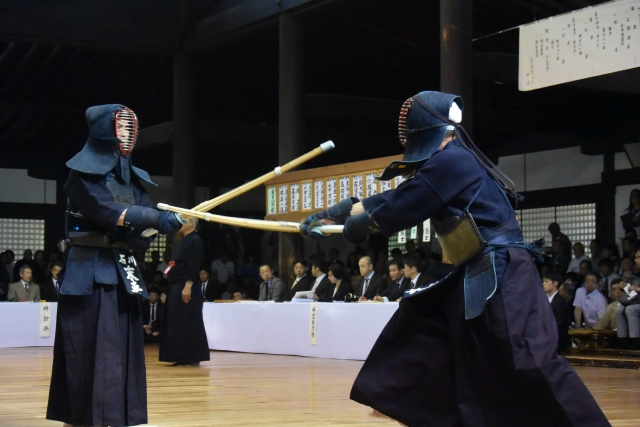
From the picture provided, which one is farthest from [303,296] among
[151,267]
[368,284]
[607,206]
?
[151,267]

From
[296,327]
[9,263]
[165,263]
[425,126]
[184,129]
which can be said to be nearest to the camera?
[425,126]

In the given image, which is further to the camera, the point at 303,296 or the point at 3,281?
the point at 3,281

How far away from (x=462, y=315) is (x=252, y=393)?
2.43 meters

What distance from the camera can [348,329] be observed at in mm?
6977

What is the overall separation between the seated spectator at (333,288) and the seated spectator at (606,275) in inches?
92.5

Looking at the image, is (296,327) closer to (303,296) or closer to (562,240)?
(303,296)

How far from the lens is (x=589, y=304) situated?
806 cm

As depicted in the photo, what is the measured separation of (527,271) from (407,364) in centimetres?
42

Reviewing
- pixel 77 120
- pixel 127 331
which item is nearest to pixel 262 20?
pixel 77 120

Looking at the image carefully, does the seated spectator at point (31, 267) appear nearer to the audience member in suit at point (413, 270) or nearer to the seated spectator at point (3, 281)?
the seated spectator at point (3, 281)

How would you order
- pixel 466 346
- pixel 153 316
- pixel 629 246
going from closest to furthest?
1. pixel 466 346
2. pixel 629 246
3. pixel 153 316

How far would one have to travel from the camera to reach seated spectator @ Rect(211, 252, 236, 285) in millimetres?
11961

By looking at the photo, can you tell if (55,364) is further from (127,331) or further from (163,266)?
(163,266)

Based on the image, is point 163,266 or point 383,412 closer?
point 383,412
